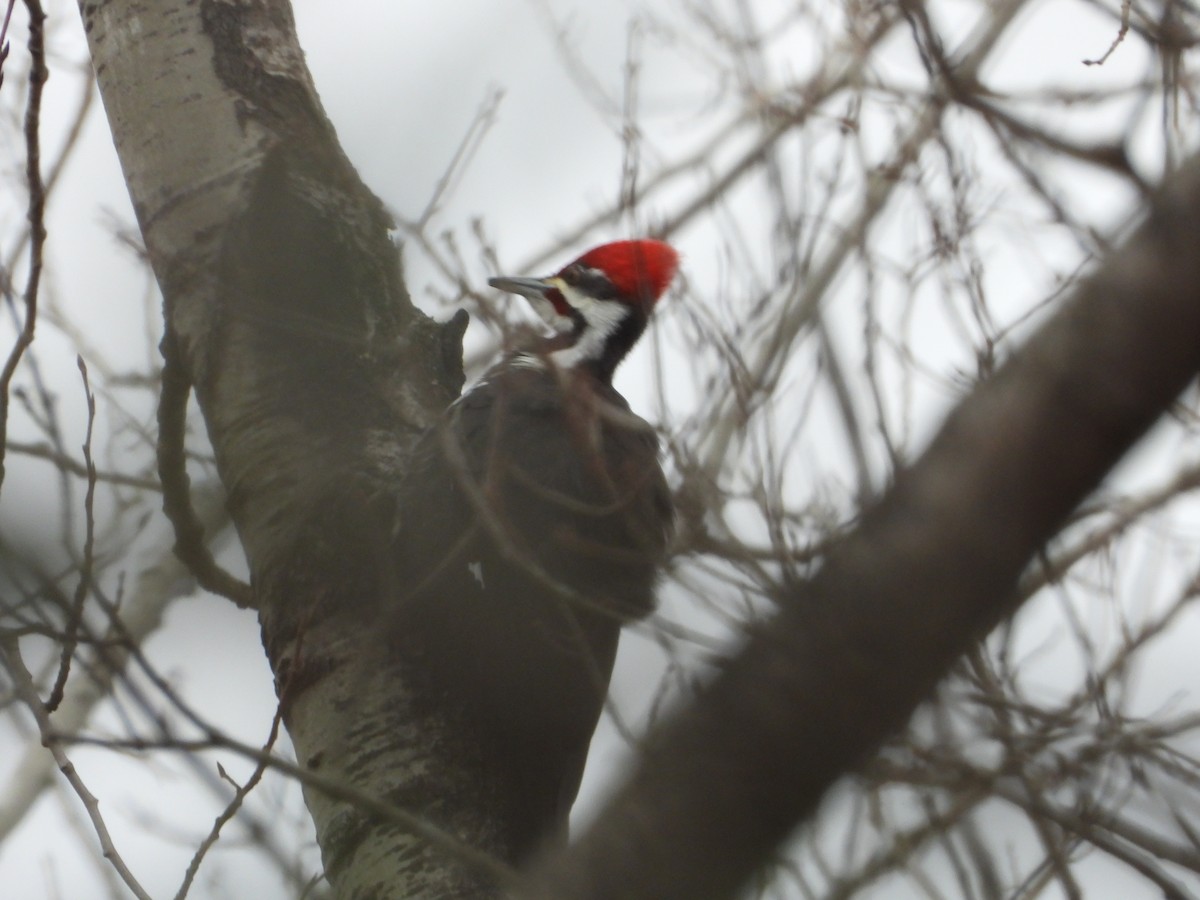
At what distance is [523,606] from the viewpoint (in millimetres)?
3068

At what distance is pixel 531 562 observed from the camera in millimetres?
2691

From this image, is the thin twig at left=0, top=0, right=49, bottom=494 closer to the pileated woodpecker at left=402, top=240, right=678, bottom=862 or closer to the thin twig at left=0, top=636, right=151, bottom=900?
the thin twig at left=0, top=636, right=151, bottom=900

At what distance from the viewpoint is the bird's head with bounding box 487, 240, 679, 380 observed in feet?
15.3

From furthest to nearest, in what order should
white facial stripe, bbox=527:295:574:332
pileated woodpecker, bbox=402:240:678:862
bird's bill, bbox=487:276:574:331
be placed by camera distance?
white facial stripe, bbox=527:295:574:332
bird's bill, bbox=487:276:574:331
pileated woodpecker, bbox=402:240:678:862

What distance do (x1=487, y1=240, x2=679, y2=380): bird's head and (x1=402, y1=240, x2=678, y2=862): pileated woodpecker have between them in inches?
38.1

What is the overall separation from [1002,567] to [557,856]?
506 millimetres

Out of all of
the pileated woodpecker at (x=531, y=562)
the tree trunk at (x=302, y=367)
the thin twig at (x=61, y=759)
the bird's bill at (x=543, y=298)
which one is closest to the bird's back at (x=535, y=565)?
the pileated woodpecker at (x=531, y=562)

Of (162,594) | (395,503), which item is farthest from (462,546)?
(162,594)

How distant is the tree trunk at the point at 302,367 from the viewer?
2598mm

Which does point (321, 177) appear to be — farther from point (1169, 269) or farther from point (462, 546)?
point (1169, 269)

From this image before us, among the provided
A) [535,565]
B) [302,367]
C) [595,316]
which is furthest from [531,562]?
[595,316]

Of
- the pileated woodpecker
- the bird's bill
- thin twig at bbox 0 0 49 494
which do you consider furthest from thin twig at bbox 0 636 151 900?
the bird's bill

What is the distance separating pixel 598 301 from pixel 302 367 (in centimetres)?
179

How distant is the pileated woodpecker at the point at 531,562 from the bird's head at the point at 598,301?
967 mm
